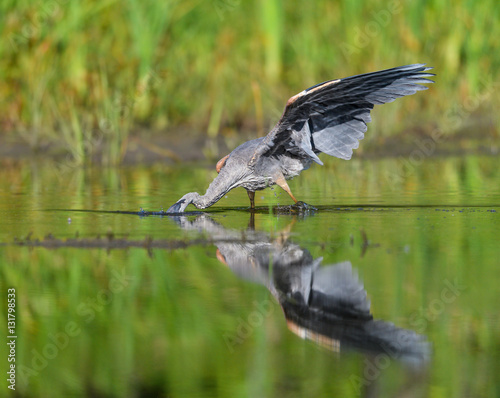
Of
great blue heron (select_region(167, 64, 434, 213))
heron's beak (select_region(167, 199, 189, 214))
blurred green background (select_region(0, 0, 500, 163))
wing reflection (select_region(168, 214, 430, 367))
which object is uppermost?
blurred green background (select_region(0, 0, 500, 163))

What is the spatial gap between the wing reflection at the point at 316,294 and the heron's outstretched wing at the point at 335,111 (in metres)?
1.21

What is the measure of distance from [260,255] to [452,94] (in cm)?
936

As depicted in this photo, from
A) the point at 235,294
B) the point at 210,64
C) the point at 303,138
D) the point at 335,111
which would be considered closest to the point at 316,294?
the point at 235,294

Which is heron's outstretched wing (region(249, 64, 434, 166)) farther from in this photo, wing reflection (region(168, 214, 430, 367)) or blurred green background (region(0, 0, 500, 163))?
blurred green background (region(0, 0, 500, 163))

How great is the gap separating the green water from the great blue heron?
0.98ft

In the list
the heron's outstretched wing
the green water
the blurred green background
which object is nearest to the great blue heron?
the heron's outstretched wing

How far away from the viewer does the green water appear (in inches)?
137

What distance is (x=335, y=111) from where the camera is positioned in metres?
7.76

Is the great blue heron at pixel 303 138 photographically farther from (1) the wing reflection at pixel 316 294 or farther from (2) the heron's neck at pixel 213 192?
(1) the wing reflection at pixel 316 294

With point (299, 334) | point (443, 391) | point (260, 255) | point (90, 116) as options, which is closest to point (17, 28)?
point (90, 116)

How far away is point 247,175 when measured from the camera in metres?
7.93

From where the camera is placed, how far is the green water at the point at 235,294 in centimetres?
347

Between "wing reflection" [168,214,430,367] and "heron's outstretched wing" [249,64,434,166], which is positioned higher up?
"heron's outstretched wing" [249,64,434,166]

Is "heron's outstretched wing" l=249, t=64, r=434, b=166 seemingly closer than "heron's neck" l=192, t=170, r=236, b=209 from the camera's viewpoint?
Yes
